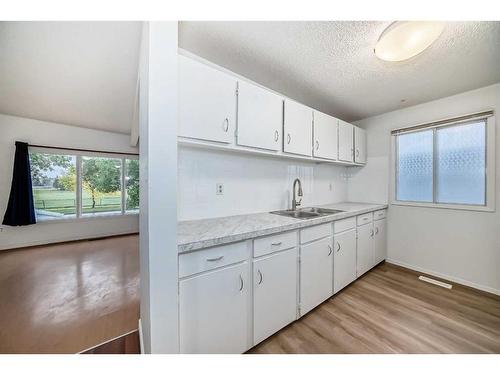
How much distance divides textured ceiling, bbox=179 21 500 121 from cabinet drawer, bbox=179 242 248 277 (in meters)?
1.46

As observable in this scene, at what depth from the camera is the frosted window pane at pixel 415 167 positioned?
8.38 ft

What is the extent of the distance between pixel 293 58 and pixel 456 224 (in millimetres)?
2706

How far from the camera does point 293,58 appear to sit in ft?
5.39

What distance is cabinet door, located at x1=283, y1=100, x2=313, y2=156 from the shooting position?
1.91 metres

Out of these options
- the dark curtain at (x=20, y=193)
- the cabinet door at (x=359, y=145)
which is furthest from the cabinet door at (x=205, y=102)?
the dark curtain at (x=20, y=193)

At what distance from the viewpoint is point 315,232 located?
68.8 inches

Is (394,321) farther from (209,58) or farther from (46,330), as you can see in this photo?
(46,330)

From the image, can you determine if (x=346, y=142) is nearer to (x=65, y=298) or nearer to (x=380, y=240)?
(x=380, y=240)

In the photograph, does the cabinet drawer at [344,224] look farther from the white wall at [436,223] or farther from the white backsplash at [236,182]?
the white wall at [436,223]

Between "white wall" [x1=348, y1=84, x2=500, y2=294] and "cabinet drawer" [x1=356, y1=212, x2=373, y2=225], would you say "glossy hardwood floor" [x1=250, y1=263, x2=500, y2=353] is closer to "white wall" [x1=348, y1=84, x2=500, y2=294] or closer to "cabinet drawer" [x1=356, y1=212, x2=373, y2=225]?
"white wall" [x1=348, y1=84, x2=500, y2=294]

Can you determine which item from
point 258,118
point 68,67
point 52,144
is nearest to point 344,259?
point 258,118

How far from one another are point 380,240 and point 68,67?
4227 millimetres

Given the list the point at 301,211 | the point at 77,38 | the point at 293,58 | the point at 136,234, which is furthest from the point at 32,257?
the point at 293,58

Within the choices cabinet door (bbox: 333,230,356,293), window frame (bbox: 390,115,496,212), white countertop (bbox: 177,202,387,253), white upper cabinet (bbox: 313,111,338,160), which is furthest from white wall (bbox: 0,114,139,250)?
window frame (bbox: 390,115,496,212)
